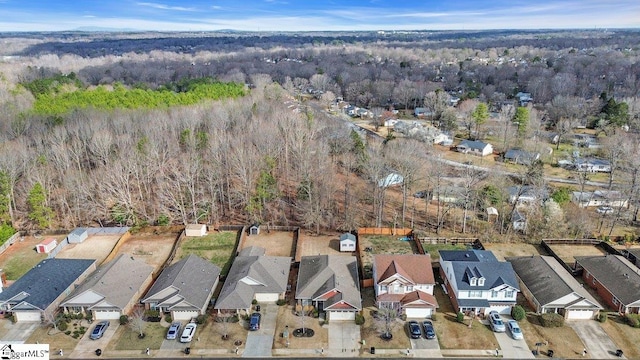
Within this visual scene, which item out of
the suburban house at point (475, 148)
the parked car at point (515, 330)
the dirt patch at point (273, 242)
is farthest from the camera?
the suburban house at point (475, 148)

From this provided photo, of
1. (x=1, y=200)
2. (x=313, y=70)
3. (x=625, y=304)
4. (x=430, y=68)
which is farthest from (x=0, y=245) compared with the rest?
(x=430, y=68)

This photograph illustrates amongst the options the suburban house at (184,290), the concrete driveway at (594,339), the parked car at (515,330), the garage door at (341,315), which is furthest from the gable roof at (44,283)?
the concrete driveway at (594,339)

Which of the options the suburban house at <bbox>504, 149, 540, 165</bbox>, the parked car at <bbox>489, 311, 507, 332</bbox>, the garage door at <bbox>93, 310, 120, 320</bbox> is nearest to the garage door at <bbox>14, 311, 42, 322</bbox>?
the garage door at <bbox>93, 310, 120, 320</bbox>

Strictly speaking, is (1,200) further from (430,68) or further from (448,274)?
(430,68)

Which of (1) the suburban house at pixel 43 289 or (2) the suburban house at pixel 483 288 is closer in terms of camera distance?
(1) the suburban house at pixel 43 289

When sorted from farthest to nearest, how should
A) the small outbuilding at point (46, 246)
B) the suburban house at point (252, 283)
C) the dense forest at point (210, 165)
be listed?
the dense forest at point (210, 165) < the small outbuilding at point (46, 246) < the suburban house at point (252, 283)

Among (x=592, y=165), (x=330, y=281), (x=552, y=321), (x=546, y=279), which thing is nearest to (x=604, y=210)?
(x=592, y=165)

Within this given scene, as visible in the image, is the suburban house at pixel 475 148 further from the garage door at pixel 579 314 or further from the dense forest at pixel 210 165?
the garage door at pixel 579 314
